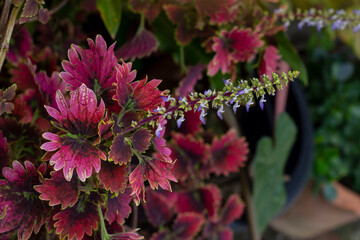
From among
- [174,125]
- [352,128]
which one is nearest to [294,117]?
[174,125]

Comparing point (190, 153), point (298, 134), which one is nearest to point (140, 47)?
point (190, 153)

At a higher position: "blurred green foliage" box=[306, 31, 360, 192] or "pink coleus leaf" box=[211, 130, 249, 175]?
"pink coleus leaf" box=[211, 130, 249, 175]

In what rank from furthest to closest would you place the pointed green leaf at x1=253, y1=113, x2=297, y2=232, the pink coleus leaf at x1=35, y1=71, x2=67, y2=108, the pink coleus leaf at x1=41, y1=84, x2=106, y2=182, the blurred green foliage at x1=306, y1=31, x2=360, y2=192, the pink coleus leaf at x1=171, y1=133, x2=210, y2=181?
the blurred green foliage at x1=306, y1=31, x2=360, y2=192 → the pointed green leaf at x1=253, y1=113, x2=297, y2=232 → the pink coleus leaf at x1=171, y1=133, x2=210, y2=181 → the pink coleus leaf at x1=35, y1=71, x2=67, y2=108 → the pink coleus leaf at x1=41, y1=84, x2=106, y2=182

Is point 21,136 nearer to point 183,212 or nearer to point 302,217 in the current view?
point 183,212

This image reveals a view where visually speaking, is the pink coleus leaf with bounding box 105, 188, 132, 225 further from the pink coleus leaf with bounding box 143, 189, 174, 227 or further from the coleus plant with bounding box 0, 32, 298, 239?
the pink coleus leaf with bounding box 143, 189, 174, 227

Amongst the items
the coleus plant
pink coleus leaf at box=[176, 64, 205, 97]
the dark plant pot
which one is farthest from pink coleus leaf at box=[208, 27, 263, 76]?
the dark plant pot

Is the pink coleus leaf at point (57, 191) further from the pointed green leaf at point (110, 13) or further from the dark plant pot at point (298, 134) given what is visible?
the dark plant pot at point (298, 134)

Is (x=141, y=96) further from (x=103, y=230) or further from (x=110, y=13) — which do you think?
(x=110, y=13)
